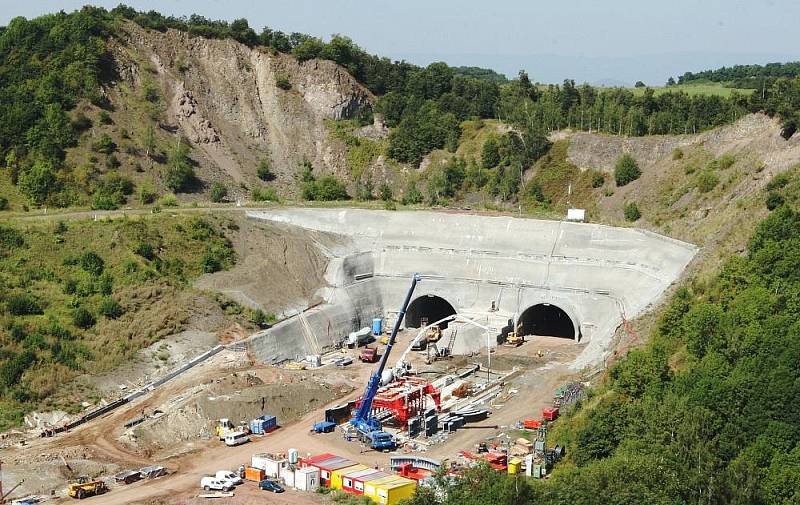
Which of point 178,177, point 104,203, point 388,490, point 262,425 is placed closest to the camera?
point 388,490

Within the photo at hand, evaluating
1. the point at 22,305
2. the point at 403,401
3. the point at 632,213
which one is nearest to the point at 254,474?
the point at 403,401

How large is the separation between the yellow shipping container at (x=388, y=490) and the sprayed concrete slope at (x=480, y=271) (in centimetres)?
2320

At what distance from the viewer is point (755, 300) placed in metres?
54.1

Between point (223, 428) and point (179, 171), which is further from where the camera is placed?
point (179, 171)

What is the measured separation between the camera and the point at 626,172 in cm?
9406

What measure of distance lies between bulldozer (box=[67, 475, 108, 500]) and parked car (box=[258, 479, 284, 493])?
7.51 meters

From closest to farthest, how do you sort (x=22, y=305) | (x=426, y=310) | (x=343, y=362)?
(x=22, y=305) → (x=343, y=362) → (x=426, y=310)

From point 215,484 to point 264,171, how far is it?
6325 centimetres

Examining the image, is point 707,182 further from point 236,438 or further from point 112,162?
point 112,162

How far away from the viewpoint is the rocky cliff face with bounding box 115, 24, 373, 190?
364 ft

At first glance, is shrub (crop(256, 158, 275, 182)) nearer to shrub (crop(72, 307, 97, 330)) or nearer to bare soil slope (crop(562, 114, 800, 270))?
bare soil slope (crop(562, 114, 800, 270))

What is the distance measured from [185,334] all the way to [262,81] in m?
56.8

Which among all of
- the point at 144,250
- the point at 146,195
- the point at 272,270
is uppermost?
the point at 146,195

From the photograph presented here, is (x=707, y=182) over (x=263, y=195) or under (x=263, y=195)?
over
